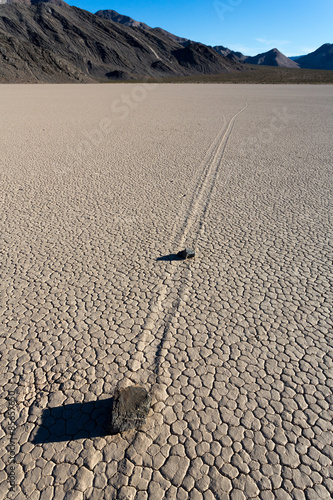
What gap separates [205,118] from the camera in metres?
16.5

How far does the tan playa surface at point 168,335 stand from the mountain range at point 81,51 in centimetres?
5482

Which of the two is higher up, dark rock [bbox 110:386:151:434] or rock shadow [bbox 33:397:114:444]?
dark rock [bbox 110:386:151:434]

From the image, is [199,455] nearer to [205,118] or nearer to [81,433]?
[81,433]

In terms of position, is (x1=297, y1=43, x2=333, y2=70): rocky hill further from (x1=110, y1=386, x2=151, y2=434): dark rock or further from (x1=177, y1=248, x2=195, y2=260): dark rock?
(x1=110, y1=386, x2=151, y2=434): dark rock

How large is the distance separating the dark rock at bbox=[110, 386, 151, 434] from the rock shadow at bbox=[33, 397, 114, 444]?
0.08 m

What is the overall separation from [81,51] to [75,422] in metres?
95.2

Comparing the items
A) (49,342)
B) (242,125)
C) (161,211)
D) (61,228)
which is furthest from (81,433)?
(242,125)

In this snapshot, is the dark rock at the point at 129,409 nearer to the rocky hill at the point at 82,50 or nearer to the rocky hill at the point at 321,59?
the rocky hill at the point at 82,50

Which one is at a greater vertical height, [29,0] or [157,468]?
[29,0]

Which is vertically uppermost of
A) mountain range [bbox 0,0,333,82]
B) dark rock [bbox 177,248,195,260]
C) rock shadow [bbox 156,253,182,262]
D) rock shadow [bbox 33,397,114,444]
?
mountain range [bbox 0,0,333,82]

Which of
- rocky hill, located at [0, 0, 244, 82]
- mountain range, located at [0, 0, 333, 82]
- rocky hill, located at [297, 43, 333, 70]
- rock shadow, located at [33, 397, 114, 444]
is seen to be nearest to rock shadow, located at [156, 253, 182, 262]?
rock shadow, located at [33, 397, 114, 444]

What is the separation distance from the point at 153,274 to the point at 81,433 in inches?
85.2

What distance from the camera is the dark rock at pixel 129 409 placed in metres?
2.52

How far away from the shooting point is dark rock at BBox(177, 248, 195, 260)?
15.6ft
